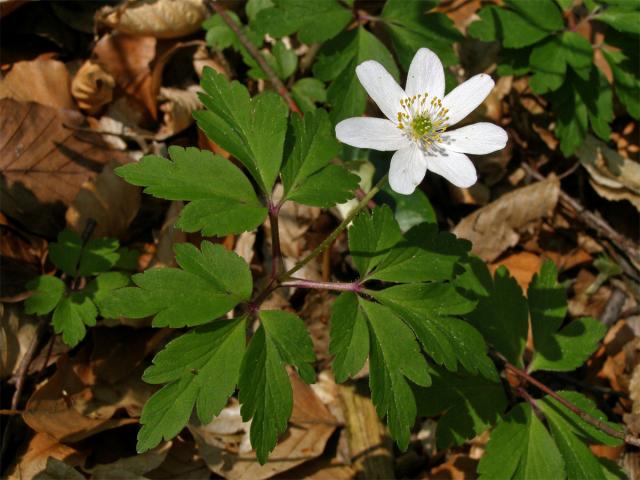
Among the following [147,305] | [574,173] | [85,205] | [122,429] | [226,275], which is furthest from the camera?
[574,173]

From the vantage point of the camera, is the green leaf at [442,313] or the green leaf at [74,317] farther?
the green leaf at [74,317]

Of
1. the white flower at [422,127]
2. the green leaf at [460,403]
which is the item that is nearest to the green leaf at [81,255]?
the white flower at [422,127]

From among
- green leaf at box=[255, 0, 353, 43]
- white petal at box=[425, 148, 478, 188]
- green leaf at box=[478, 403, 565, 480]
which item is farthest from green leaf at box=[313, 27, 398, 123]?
green leaf at box=[478, 403, 565, 480]

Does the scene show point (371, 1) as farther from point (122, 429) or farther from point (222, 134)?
point (122, 429)

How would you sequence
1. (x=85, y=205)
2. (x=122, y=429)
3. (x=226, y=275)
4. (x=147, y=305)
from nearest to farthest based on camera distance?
(x=147, y=305) < (x=226, y=275) < (x=122, y=429) < (x=85, y=205)

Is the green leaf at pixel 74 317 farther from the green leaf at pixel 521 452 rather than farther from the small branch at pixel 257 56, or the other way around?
the green leaf at pixel 521 452

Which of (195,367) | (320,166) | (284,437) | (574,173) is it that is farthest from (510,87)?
(195,367)

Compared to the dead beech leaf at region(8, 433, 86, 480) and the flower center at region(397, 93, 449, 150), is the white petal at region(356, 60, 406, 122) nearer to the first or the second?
the flower center at region(397, 93, 449, 150)

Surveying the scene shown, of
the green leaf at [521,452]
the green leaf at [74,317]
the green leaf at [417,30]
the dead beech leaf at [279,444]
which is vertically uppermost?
the green leaf at [417,30]
